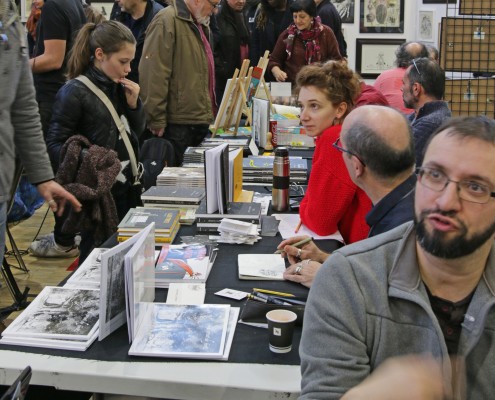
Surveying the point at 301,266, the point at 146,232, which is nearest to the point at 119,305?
the point at 146,232

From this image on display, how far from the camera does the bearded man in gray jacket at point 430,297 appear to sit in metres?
1.30

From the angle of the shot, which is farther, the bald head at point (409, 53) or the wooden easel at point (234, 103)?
the bald head at point (409, 53)

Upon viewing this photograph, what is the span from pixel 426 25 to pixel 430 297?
285 inches

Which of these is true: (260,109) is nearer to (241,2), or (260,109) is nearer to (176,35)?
(176,35)

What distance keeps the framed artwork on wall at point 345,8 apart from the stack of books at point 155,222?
233 inches

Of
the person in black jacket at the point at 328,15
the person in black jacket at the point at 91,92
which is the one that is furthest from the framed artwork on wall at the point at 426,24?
the person in black jacket at the point at 91,92

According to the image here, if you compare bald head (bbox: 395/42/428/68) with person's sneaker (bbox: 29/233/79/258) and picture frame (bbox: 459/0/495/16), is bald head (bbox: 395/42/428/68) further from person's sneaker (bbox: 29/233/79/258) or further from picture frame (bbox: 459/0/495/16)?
person's sneaker (bbox: 29/233/79/258)

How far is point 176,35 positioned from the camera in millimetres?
4441

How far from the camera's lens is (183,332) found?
5.82ft

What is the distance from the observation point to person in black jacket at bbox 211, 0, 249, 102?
19.1 feet

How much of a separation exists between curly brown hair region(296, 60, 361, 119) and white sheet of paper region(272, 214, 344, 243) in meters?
0.58

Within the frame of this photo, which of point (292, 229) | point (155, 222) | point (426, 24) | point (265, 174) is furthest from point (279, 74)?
point (155, 222)

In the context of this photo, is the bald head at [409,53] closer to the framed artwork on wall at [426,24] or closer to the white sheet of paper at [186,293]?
the framed artwork on wall at [426,24]

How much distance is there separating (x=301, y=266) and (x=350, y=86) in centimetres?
119
